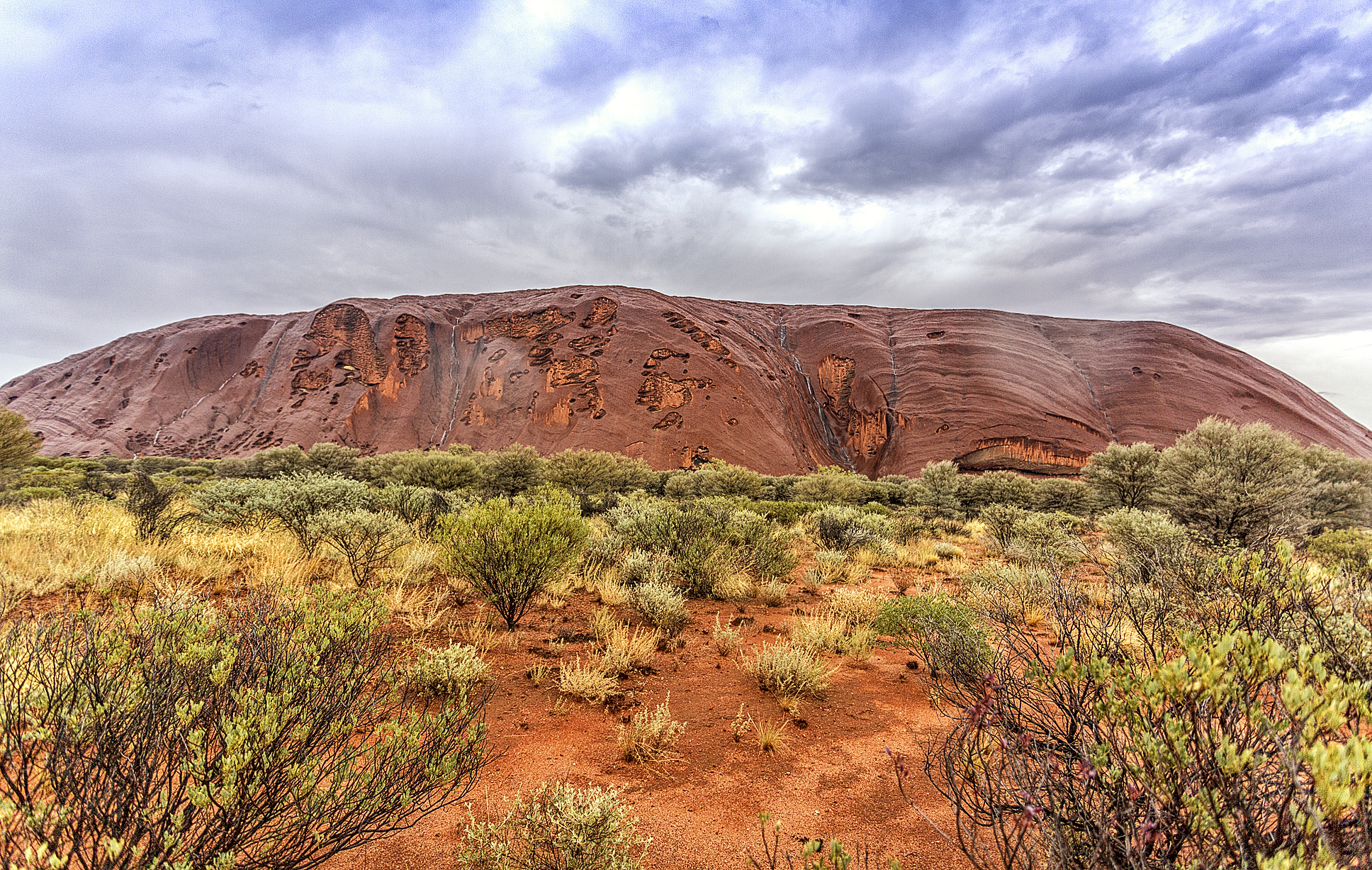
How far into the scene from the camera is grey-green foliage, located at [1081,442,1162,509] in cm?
1633

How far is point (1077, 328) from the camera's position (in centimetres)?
5094

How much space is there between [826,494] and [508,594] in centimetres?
1863

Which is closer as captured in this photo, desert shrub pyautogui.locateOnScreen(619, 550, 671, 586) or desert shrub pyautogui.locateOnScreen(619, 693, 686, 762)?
desert shrub pyautogui.locateOnScreen(619, 693, 686, 762)

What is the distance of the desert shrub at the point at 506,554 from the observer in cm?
531

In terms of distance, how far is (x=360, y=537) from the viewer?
6488mm

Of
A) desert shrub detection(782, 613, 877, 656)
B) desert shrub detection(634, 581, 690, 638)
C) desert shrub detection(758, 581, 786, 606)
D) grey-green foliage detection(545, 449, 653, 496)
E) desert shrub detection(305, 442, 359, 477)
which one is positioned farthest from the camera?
desert shrub detection(305, 442, 359, 477)

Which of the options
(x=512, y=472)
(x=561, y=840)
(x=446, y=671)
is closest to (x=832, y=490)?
(x=512, y=472)

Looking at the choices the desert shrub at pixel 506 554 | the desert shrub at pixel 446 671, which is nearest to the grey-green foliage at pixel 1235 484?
the desert shrub at pixel 506 554

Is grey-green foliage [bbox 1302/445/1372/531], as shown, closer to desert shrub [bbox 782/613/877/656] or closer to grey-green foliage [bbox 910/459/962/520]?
grey-green foliage [bbox 910/459/962/520]

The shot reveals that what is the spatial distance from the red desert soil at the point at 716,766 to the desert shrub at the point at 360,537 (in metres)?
2.02

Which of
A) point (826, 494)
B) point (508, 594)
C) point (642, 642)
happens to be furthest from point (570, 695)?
point (826, 494)

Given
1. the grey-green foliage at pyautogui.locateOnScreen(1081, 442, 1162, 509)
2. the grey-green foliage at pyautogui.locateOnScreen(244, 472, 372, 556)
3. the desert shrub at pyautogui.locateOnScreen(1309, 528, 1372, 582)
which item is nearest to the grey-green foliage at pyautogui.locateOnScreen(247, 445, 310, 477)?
the grey-green foliage at pyautogui.locateOnScreen(244, 472, 372, 556)

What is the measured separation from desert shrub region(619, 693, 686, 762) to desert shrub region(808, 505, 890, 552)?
7.44 m

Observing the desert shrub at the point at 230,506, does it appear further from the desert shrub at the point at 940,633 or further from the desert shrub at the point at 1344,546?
the desert shrub at the point at 1344,546
